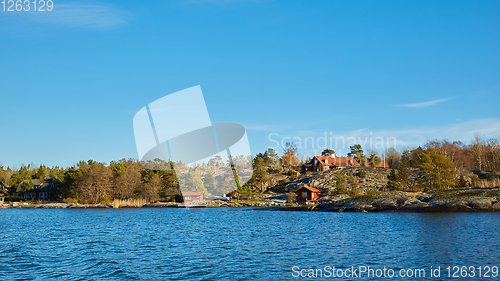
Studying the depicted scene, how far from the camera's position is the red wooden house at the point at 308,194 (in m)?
108

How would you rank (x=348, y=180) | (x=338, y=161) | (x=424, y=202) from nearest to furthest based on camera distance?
(x=424, y=202), (x=348, y=180), (x=338, y=161)

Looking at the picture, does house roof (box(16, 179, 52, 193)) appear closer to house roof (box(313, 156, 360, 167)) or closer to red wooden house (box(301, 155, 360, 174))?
red wooden house (box(301, 155, 360, 174))

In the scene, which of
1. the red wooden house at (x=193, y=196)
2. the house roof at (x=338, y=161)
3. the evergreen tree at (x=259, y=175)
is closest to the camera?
the red wooden house at (x=193, y=196)

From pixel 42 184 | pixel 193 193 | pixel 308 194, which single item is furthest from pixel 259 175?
pixel 42 184

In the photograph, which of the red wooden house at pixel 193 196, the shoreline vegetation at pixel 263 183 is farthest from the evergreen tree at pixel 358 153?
the red wooden house at pixel 193 196

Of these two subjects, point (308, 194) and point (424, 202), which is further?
point (308, 194)

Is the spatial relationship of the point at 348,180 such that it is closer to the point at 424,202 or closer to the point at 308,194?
the point at 308,194

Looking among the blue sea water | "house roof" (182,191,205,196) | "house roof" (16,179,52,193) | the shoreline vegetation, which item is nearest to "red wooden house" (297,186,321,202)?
the shoreline vegetation

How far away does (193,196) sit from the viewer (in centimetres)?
12381

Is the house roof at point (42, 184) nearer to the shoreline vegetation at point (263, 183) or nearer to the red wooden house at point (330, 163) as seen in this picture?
the shoreline vegetation at point (263, 183)

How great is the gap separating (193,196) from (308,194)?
39.1m

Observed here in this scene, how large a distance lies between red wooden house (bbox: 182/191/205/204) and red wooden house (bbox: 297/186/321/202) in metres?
33.5

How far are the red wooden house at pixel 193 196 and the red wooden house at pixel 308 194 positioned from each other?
33.5m

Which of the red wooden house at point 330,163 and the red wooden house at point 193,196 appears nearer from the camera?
the red wooden house at point 193,196
